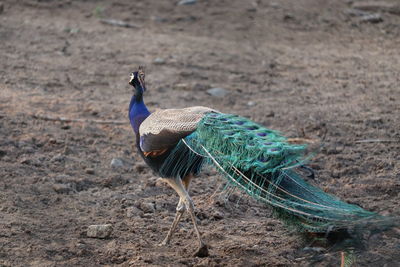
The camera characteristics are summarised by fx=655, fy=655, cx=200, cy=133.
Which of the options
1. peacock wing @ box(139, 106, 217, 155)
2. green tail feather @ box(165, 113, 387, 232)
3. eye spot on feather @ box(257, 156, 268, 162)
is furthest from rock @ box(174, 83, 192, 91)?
eye spot on feather @ box(257, 156, 268, 162)

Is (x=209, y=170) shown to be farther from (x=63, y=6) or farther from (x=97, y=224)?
(x=63, y=6)

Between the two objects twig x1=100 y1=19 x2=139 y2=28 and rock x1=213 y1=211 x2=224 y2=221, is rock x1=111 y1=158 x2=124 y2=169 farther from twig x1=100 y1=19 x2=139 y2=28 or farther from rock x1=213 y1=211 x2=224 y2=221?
twig x1=100 y1=19 x2=139 y2=28

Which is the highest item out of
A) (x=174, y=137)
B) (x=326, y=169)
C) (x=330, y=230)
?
(x=174, y=137)

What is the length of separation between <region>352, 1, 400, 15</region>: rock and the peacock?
8.27 metres

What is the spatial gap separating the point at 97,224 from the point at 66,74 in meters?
4.41

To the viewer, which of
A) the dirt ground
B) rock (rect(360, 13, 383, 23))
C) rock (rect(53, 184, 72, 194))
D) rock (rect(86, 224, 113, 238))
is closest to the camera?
the dirt ground

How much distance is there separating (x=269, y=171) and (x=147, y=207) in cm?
182

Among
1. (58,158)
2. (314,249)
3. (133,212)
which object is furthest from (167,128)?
(58,158)

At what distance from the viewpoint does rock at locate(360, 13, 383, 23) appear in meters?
12.3

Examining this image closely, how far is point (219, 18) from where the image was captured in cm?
1250

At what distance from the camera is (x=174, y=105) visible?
8.88 meters

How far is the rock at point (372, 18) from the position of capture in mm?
12344

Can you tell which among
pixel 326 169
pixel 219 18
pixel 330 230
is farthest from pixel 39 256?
pixel 219 18

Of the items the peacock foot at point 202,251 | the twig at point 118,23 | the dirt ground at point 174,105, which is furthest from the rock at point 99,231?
the twig at point 118,23
